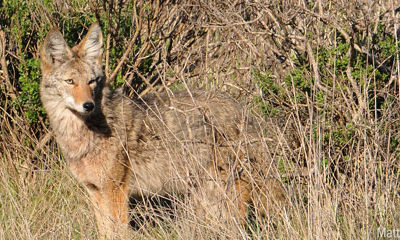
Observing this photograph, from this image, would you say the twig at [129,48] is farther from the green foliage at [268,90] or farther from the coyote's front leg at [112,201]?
the green foliage at [268,90]

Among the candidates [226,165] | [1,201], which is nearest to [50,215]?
[1,201]

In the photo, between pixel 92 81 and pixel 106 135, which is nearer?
pixel 92 81

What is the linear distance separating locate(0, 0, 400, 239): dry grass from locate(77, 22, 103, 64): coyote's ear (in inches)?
19.4

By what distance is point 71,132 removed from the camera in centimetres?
496

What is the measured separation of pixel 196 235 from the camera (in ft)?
12.7

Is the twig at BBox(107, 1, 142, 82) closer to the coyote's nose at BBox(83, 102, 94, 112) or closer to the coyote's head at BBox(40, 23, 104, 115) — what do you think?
the coyote's head at BBox(40, 23, 104, 115)

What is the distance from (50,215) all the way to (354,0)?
9.61 feet

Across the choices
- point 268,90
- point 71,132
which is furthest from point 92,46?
point 268,90

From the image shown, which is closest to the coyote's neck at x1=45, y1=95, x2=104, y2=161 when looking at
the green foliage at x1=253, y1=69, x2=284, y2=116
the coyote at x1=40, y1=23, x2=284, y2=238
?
the coyote at x1=40, y1=23, x2=284, y2=238

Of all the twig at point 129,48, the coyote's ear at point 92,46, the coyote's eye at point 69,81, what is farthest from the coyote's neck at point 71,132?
the twig at point 129,48

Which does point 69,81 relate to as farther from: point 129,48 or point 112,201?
point 112,201

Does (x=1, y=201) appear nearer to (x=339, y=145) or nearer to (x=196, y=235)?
(x=196, y=235)

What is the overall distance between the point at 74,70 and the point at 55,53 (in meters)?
0.23

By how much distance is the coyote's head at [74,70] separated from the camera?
15.3 ft
